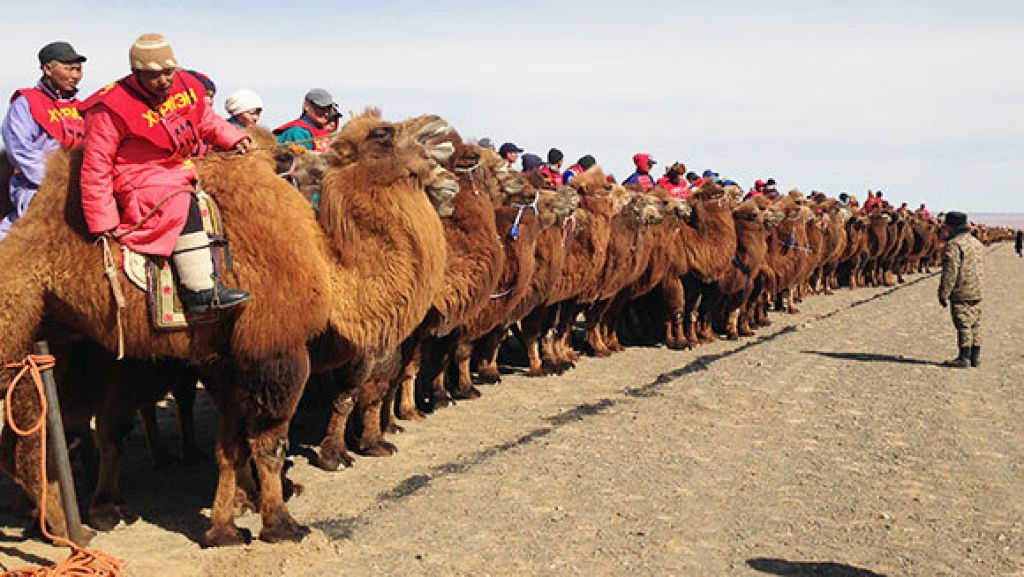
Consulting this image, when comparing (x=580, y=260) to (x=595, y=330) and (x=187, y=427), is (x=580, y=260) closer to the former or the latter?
(x=595, y=330)

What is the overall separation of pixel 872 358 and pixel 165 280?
37.8ft

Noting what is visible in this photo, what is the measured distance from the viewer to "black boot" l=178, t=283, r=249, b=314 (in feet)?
16.2

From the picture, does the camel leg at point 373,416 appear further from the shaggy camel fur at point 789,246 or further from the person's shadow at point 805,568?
the shaggy camel fur at point 789,246

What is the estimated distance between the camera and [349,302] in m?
5.58

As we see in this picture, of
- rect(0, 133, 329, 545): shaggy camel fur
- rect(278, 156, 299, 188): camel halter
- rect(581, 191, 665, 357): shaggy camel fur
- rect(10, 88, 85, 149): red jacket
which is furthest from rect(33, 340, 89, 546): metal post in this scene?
rect(581, 191, 665, 357): shaggy camel fur

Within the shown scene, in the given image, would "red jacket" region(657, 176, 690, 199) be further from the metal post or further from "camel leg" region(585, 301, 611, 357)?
the metal post

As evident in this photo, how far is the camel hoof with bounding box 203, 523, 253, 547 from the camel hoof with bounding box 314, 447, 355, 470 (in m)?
1.87

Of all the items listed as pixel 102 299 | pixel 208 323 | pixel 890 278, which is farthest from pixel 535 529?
pixel 890 278

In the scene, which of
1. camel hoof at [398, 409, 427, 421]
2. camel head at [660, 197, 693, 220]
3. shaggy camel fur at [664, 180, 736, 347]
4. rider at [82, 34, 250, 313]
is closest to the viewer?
rider at [82, 34, 250, 313]

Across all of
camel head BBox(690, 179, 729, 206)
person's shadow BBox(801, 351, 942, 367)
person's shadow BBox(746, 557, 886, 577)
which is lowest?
person's shadow BBox(801, 351, 942, 367)

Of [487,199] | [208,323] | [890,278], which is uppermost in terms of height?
[487,199]

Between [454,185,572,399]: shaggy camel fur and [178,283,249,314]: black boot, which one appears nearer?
[178,283,249,314]: black boot

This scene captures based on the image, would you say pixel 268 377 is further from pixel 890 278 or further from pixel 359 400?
pixel 890 278

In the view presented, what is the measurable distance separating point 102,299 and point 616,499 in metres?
3.53
